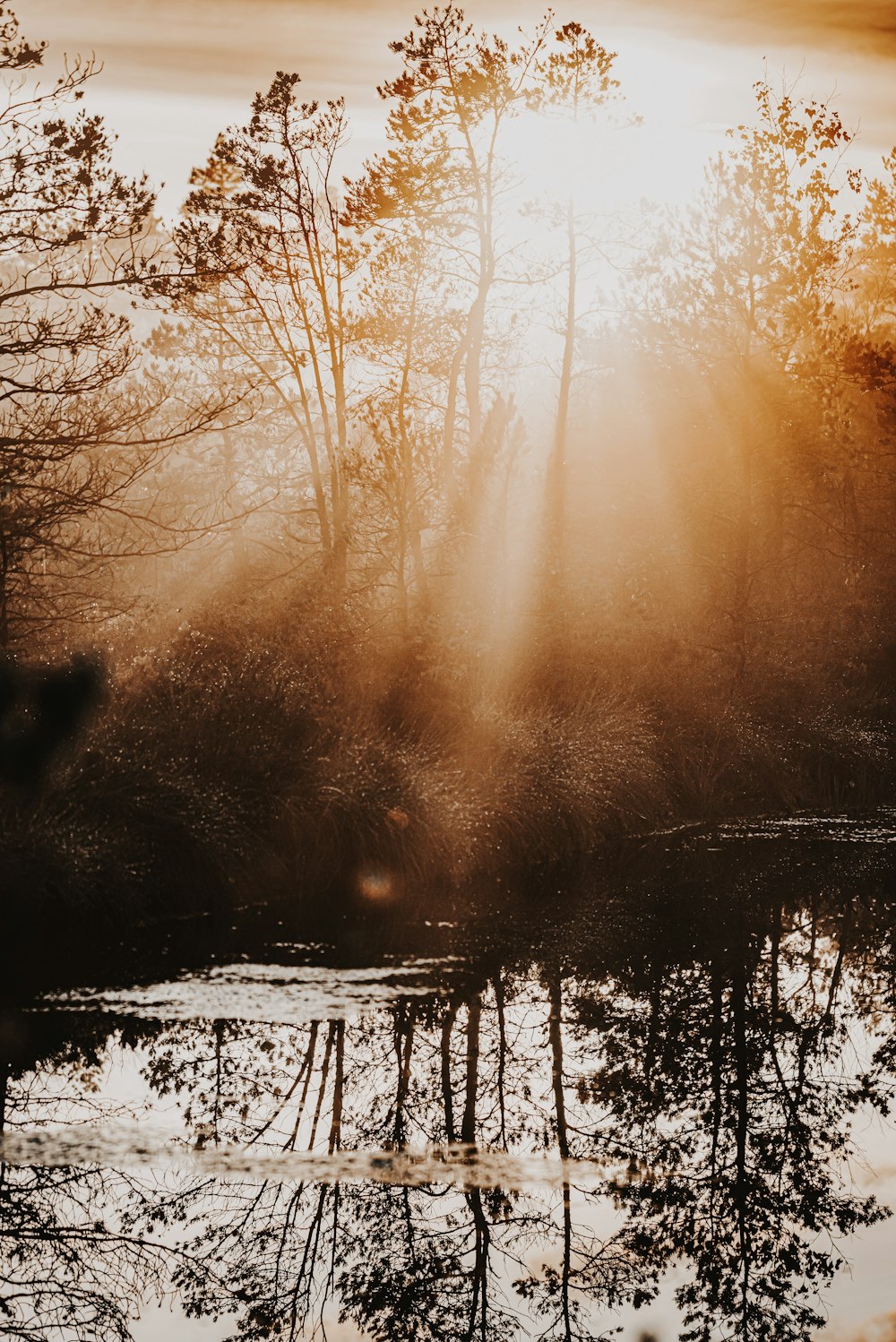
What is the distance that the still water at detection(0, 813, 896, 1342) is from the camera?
5.10 m

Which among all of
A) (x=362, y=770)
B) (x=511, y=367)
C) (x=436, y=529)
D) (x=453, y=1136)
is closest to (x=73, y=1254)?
(x=453, y=1136)

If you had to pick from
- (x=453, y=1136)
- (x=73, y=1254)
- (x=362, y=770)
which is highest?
(x=362, y=770)

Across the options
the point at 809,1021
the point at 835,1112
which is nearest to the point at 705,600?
the point at 809,1021

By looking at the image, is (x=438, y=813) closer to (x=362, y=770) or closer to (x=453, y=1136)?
(x=362, y=770)

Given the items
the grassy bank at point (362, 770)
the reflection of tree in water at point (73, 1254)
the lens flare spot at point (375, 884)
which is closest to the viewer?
the reflection of tree in water at point (73, 1254)

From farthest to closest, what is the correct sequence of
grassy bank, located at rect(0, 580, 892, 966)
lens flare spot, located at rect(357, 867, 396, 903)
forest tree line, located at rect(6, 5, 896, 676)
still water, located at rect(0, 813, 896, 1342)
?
1. forest tree line, located at rect(6, 5, 896, 676)
2. lens flare spot, located at rect(357, 867, 396, 903)
3. grassy bank, located at rect(0, 580, 892, 966)
4. still water, located at rect(0, 813, 896, 1342)

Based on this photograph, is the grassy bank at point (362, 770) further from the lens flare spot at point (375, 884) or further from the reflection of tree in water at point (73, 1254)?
the reflection of tree in water at point (73, 1254)

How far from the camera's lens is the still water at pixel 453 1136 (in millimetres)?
5102

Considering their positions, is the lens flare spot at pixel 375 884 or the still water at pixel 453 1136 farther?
the lens flare spot at pixel 375 884

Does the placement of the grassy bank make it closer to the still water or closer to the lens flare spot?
the lens flare spot

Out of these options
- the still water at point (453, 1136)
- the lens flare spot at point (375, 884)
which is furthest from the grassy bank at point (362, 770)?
the still water at point (453, 1136)

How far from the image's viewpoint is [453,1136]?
21.7 ft

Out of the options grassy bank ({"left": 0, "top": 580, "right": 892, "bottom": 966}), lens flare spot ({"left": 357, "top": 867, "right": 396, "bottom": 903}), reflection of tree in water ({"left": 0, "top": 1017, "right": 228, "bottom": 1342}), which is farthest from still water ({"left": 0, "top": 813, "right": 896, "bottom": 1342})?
grassy bank ({"left": 0, "top": 580, "right": 892, "bottom": 966})

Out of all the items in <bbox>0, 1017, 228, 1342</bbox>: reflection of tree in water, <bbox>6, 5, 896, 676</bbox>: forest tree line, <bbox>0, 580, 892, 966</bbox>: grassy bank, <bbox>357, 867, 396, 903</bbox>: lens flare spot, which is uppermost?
<bbox>6, 5, 896, 676</bbox>: forest tree line
